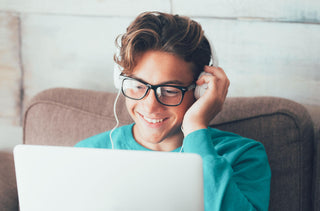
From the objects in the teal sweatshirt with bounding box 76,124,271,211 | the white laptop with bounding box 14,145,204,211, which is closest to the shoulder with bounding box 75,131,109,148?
the teal sweatshirt with bounding box 76,124,271,211

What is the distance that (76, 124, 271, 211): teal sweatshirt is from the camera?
938 millimetres

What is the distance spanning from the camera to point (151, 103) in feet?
3.65

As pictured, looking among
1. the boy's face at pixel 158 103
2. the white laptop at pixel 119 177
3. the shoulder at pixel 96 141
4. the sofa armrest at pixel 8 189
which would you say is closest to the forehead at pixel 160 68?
the boy's face at pixel 158 103

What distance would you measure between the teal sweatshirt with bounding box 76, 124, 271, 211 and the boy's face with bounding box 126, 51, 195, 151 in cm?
9

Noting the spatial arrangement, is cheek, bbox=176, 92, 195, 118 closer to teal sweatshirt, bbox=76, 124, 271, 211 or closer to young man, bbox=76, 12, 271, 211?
young man, bbox=76, 12, 271, 211

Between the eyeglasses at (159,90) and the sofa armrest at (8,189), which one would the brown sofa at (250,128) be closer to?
the sofa armrest at (8,189)

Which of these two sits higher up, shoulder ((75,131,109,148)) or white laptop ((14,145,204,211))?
white laptop ((14,145,204,211))

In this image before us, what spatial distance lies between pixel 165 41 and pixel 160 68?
0.10 meters

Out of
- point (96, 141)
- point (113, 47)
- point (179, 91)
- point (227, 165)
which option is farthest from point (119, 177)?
point (113, 47)

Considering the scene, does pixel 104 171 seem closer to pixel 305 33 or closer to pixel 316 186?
pixel 316 186

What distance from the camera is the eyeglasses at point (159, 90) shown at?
3.62 ft

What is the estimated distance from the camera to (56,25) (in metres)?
1.69

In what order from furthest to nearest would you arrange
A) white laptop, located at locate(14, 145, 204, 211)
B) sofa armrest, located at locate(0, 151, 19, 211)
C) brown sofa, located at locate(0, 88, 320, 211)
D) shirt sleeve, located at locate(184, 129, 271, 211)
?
sofa armrest, located at locate(0, 151, 19, 211), brown sofa, located at locate(0, 88, 320, 211), shirt sleeve, located at locate(184, 129, 271, 211), white laptop, located at locate(14, 145, 204, 211)

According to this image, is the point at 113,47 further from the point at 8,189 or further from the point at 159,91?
the point at 8,189
